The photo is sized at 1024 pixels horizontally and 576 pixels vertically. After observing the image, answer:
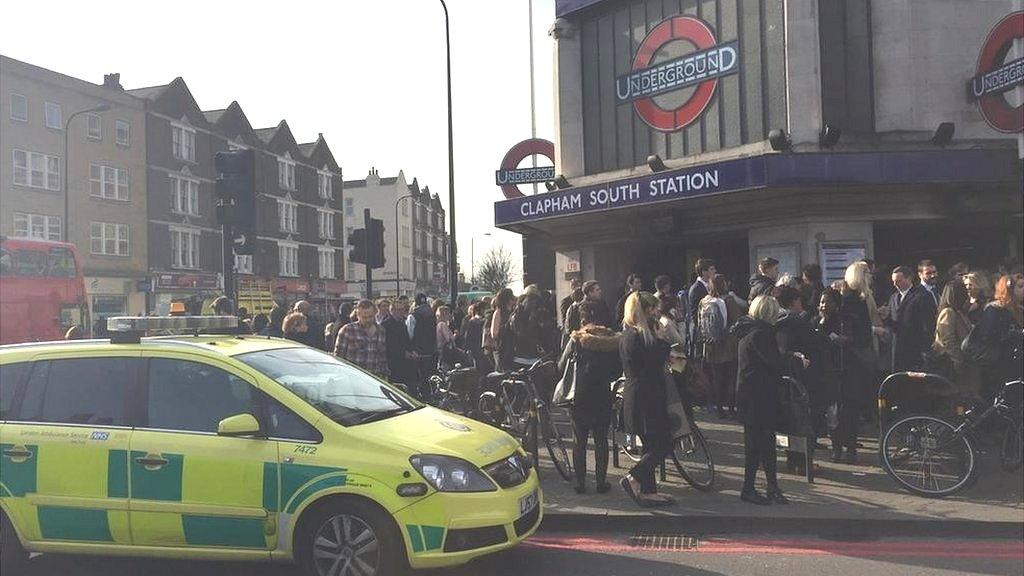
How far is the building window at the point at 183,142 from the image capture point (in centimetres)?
4625

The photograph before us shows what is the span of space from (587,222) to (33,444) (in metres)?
12.2

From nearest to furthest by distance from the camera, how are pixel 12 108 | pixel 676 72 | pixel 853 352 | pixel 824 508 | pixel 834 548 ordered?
pixel 834 548
pixel 824 508
pixel 853 352
pixel 676 72
pixel 12 108

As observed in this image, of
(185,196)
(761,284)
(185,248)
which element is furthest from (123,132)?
(761,284)

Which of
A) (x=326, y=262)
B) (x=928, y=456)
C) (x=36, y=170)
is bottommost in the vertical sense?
(x=928, y=456)

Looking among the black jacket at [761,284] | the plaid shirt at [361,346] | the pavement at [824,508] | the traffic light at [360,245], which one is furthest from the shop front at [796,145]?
the pavement at [824,508]

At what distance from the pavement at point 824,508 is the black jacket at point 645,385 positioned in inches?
26.5

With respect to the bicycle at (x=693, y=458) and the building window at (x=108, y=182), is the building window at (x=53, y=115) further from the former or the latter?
the bicycle at (x=693, y=458)

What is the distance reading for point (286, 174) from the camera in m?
58.8

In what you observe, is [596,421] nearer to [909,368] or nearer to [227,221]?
[909,368]

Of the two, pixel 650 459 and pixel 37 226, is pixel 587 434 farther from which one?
pixel 37 226

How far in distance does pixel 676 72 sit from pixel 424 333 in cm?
758

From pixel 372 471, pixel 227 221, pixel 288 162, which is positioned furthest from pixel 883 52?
pixel 288 162

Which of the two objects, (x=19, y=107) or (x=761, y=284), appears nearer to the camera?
(x=761, y=284)

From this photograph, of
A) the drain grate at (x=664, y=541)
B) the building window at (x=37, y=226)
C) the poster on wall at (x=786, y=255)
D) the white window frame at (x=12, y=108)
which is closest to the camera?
the drain grate at (x=664, y=541)
